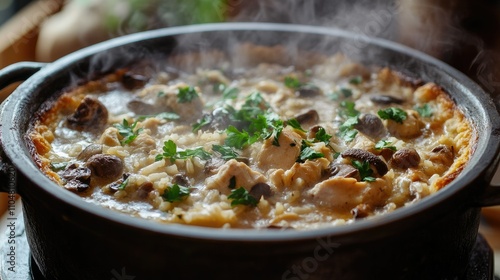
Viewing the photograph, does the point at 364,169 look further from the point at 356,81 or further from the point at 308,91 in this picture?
the point at 356,81

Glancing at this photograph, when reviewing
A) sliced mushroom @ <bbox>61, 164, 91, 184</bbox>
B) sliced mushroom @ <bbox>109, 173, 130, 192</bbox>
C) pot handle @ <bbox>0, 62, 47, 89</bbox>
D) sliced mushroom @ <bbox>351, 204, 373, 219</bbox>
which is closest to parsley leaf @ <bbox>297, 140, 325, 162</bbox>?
sliced mushroom @ <bbox>351, 204, 373, 219</bbox>

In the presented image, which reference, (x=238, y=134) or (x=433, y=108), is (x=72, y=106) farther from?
(x=433, y=108)

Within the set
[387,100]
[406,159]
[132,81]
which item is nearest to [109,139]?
[132,81]

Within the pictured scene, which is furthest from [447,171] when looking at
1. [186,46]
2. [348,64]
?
[186,46]

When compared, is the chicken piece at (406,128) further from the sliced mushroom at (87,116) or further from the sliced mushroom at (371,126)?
the sliced mushroom at (87,116)

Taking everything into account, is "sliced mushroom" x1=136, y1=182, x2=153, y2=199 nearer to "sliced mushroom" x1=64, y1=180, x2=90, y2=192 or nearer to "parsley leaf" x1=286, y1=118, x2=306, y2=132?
"sliced mushroom" x1=64, y1=180, x2=90, y2=192

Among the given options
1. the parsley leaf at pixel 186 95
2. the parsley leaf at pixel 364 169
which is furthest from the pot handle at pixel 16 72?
the parsley leaf at pixel 364 169
